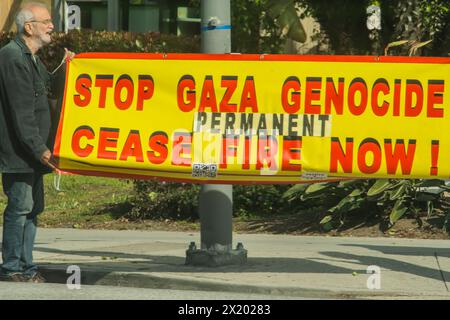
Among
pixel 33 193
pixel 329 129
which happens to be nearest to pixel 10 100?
pixel 33 193

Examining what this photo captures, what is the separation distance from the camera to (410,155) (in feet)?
29.3

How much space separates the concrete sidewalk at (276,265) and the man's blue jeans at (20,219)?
0.50 meters

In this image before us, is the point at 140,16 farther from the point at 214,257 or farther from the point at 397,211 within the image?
the point at 214,257

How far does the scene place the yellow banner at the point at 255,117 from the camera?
8.98 meters

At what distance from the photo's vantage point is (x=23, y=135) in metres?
8.92

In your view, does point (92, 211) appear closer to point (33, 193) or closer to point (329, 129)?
point (33, 193)

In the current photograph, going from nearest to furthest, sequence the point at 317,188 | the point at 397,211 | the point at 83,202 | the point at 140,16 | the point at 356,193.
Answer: the point at 397,211
the point at 356,193
the point at 317,188
the point at 83,202
the point at 140,16

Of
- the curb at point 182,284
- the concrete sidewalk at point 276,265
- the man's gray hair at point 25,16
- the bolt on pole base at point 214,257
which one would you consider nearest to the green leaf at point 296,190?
the concrete sidewalk at point 276,265

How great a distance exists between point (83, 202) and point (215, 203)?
19.0ft

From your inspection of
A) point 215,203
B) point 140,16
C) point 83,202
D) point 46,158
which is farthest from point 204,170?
point 140,16

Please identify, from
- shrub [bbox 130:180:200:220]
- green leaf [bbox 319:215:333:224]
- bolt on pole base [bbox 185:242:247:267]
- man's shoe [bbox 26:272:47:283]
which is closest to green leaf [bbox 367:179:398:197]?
green leaf [bbox 319:215:333:224]

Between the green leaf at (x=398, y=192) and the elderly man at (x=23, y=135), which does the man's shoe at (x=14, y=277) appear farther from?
the green leaf at (x=398, y=192)

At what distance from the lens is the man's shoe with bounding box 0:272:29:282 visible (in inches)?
365

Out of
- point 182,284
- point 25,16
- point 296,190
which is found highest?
point 25,16
